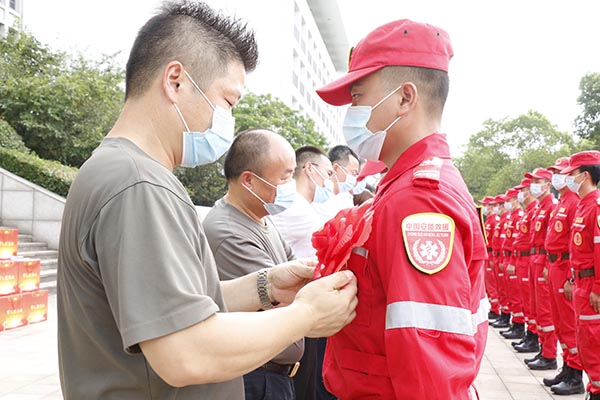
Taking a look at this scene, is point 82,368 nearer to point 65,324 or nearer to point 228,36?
point 65,324

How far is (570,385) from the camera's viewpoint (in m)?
6.38

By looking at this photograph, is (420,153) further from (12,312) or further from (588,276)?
(12,312)

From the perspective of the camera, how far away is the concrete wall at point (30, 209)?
43.6 feet

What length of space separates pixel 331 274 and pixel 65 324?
0.80 m

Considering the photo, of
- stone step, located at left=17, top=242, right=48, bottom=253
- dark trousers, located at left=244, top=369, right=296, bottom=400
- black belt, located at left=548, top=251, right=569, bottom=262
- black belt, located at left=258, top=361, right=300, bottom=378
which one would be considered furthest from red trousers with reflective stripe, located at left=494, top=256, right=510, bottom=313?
stone step, located at left=17, top=242, right=48, bottom=253

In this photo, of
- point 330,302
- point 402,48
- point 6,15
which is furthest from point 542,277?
point 6,15

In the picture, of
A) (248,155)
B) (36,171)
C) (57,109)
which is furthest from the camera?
(57,109)

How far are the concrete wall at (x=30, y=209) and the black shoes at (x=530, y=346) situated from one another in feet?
34.5

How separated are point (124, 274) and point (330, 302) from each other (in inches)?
24.4

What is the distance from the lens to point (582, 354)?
5.65 metres

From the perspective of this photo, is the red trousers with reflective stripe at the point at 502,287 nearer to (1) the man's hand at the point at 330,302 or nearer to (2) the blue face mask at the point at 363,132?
(2) the blue face mask at the point at 363,132

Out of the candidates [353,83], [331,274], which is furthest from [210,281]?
[353,83]

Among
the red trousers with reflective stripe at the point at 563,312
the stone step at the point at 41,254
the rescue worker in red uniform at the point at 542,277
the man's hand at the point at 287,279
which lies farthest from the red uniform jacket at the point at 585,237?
the stone step at the point at 41,254

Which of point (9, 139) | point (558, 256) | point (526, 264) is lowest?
point (526, 264)
